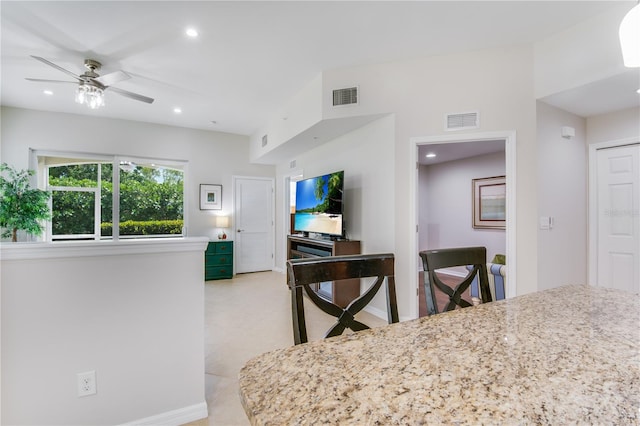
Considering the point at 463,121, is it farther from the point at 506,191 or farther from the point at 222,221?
the point at 222,221

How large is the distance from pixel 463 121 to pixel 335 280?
106 inches

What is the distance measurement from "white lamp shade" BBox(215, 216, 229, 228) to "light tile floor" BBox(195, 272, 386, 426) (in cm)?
113

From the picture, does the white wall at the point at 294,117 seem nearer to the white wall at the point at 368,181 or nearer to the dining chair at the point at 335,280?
the white wall at the point at 368,181

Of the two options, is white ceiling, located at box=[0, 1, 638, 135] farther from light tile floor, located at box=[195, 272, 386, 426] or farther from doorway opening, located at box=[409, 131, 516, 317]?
light tile floor, located at box=[195, 272, 386, 426]

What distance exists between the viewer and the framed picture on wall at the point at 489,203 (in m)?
5.03

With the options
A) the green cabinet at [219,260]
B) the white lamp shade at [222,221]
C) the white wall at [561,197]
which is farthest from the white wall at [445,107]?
the green cabinet at [219,260]

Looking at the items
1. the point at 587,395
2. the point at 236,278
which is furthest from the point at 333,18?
the point at 236,278

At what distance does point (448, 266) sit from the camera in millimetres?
1351

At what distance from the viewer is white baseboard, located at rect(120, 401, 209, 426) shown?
1654 mm

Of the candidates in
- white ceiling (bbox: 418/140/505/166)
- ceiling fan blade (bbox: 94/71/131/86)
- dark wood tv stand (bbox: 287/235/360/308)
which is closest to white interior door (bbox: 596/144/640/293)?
white ceiling (bbox: 418/140/505/166)

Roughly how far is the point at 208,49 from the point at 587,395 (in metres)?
→ 3.58

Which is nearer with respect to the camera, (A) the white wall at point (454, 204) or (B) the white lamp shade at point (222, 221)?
(A) the white wall at point (454, 204)

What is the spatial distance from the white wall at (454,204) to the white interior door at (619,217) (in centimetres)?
188

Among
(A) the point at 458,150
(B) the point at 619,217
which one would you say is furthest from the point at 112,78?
(B) the point at 619,217
